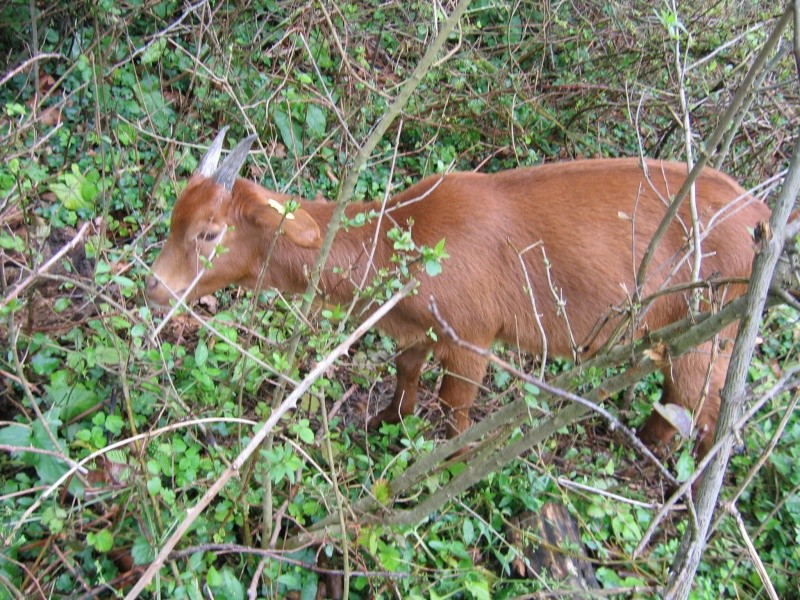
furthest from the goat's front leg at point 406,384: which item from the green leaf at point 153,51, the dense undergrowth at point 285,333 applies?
the green leaf at point 153,51

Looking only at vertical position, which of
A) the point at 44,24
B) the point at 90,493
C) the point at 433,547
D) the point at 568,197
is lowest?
the point at 433,547

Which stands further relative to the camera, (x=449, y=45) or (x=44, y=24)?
(x=449, y=45)

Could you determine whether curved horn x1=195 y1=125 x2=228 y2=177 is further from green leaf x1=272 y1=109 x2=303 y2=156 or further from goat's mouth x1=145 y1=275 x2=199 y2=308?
green leaf x1=272 y1=109 x2=303 y2=156

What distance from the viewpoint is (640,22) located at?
6.88 m

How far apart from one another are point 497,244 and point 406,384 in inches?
47.3

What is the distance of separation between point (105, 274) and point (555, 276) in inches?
102

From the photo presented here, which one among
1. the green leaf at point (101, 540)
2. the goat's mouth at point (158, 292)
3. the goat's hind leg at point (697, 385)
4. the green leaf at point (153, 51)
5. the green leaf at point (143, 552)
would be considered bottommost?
the goat's hind leg at point (697, 385)

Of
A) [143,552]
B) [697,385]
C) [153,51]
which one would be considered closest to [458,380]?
[697,385]

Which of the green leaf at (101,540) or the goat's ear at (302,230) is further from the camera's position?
the goat's ear at (302,230)

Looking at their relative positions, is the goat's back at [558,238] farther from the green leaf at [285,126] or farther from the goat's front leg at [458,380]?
the green leaf at [285,126]

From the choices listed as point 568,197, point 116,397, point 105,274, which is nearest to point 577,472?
point 568,197

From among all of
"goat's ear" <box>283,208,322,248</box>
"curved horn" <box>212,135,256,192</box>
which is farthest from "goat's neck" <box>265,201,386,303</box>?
"curved horn" <box>212,135,256,192</box>

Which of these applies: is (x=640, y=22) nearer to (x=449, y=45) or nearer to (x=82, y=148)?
(x=449, y=45)

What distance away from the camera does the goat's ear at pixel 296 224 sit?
371 centimetres
